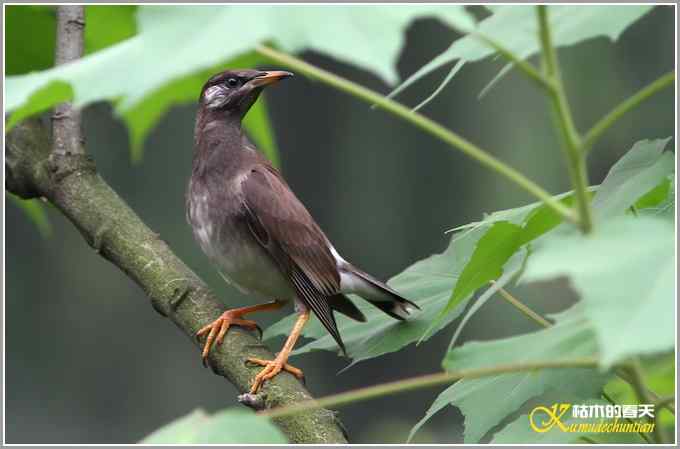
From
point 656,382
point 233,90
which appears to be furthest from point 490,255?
point 233,90

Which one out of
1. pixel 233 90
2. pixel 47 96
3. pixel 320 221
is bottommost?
pixel 320 221

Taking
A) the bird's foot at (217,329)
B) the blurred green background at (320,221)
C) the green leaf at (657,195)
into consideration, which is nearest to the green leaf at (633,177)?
the green leaf at (657,195)

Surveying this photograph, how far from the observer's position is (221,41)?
0.53 m

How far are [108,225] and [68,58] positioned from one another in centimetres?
21

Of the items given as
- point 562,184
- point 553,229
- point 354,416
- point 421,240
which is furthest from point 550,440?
point 421,240

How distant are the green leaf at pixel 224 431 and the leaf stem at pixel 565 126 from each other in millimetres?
207

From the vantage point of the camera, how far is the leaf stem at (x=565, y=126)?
585 mm

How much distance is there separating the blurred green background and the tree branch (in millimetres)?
6331

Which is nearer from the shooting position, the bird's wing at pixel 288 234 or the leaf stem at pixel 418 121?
the leaf stem at pixel 418 121

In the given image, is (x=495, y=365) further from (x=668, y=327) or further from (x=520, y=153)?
(x=520, y=153)

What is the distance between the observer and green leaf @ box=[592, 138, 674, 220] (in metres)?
0.79

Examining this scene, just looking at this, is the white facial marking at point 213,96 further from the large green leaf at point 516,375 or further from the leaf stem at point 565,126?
the leaf stem at point 565,126

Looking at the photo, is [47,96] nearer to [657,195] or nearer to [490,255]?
[490,255]

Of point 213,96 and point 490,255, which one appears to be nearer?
point 490,255
